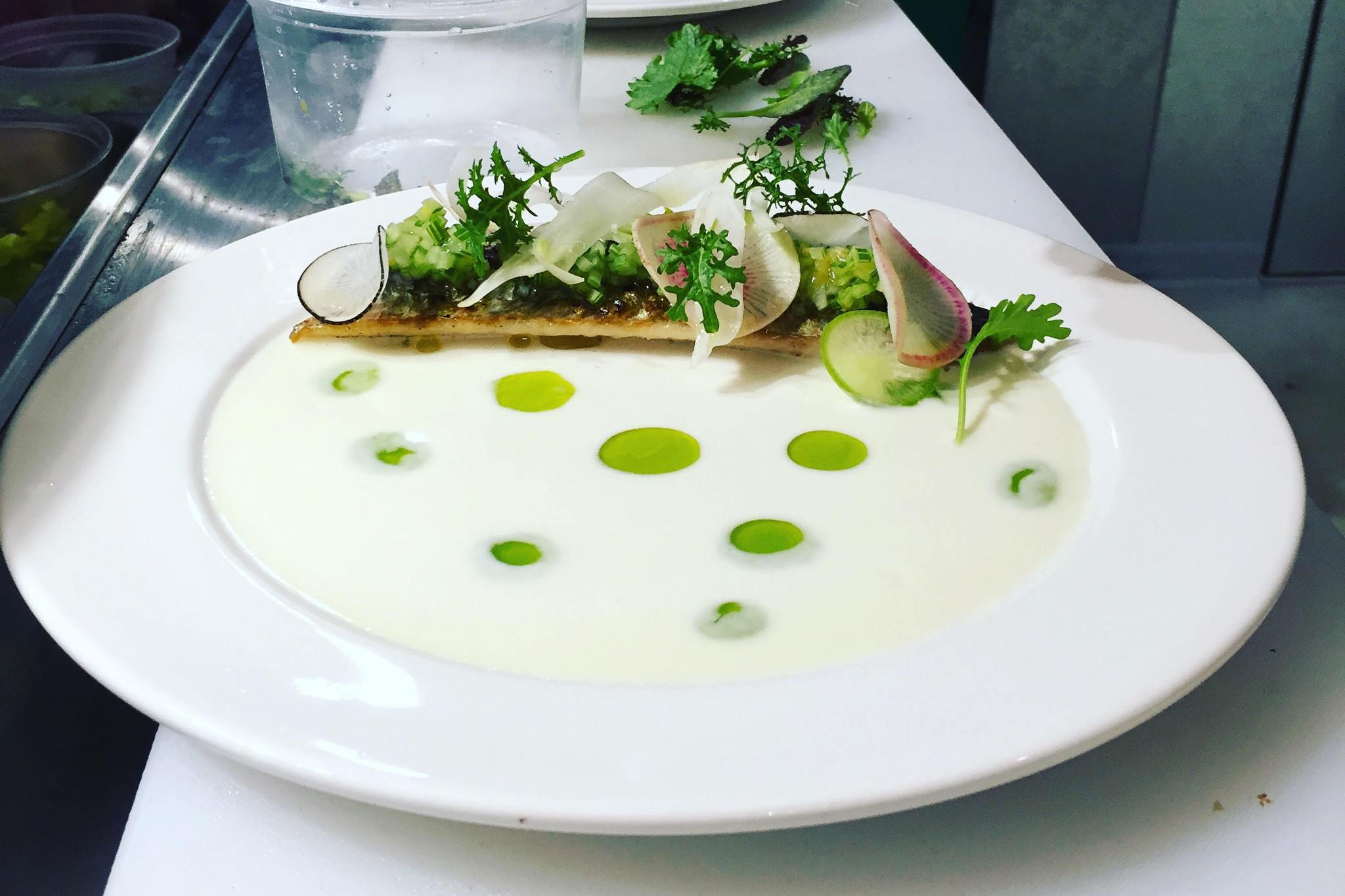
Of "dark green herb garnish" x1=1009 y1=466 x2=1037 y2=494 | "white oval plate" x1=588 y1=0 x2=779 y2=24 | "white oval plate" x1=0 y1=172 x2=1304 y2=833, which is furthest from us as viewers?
"white oval plate" x1=588 y1=0 x2=779 y2=24

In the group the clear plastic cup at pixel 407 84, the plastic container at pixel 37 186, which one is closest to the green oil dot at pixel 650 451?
the plastic container at pixel 37 186

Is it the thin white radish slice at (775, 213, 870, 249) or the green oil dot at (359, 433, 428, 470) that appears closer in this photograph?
the green oil dot at (359, 433, 428, 470)

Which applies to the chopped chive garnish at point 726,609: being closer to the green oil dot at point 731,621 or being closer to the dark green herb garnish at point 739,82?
→ the green oil dot at point 731,621

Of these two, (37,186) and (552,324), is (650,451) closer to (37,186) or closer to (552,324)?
(552,324)

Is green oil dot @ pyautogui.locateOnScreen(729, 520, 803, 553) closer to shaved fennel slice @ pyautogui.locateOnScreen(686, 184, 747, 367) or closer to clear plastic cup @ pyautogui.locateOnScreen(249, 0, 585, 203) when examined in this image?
shaved fennel slice @ pyautogui.locateOnScreen(686, 184, 747, 367)

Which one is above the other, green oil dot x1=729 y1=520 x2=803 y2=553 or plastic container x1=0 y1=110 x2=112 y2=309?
plastic container x1=0 y1=110 x2=112 y2=309

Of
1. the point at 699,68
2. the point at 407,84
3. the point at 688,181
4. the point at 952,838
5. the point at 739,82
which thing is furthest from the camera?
the point at 739,82

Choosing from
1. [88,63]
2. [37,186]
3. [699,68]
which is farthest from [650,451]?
[699,68]

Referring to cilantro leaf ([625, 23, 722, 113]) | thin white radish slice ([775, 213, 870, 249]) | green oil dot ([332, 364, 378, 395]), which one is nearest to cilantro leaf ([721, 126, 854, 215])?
thin white radish slice ([775, 213, 870, 249])
